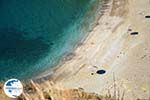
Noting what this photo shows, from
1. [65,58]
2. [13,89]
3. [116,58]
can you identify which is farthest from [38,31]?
[13,89]

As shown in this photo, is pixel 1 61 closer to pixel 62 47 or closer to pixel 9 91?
pixel 62 47

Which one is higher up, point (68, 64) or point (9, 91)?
point (9, 91)

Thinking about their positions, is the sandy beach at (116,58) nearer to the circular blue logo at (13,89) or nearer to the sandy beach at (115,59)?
the sandy beach at (115,59)

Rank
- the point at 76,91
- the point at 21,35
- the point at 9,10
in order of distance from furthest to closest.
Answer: the point at 9,10 < the point at 21,35 < the point at 76,91

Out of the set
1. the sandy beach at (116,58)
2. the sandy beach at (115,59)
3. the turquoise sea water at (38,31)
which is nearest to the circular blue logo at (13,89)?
the sandy beach at (115,59)

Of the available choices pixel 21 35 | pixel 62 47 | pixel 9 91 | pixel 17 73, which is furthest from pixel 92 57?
pixel 9 91
